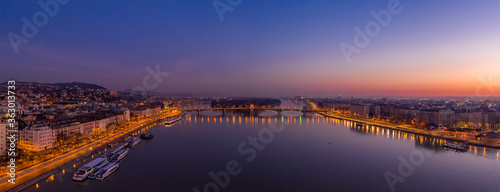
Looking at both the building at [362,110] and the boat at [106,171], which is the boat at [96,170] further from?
the building at [362,110]

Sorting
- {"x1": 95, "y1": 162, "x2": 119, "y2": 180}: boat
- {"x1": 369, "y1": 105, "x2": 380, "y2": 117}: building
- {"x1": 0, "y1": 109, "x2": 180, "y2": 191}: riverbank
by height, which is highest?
{"x1": 369, "y1": 105, "x2": 380, "y2": 117}: building

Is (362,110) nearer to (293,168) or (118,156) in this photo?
(293,168)

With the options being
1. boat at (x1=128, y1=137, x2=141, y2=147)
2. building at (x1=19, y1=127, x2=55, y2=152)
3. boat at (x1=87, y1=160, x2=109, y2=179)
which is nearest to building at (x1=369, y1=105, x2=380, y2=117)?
boat at (x1=128, y1=137, x2=141, y2=147)

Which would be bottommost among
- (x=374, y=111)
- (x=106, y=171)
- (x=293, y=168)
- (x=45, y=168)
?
(x=293, y=168)

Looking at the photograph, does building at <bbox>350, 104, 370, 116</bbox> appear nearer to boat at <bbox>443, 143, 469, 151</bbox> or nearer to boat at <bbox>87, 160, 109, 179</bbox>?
boat at <bbox>443, 143, 469, 151</bbox>

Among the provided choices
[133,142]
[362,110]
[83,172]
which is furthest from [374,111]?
[83,172]

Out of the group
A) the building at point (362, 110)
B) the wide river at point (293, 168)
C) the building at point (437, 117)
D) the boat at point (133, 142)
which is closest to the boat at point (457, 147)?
the wide river at point (293, 168)
